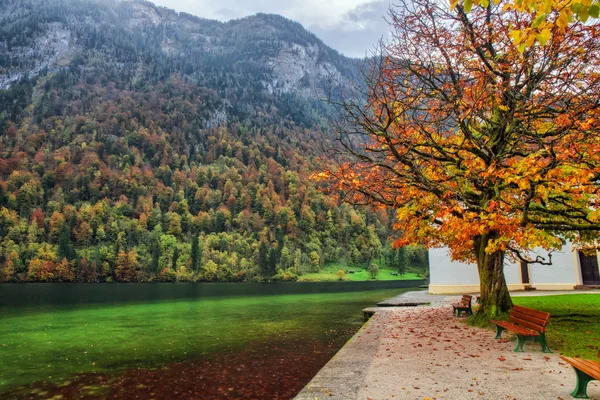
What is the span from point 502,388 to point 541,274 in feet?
101

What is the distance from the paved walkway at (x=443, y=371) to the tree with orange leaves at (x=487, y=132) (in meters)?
2.85

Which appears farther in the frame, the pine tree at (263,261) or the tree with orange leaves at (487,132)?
the pine tree at (263,261)

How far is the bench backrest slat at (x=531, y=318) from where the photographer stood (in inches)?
379

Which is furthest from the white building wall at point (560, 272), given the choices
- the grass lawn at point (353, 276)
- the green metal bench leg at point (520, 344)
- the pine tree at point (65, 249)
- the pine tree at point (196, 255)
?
the pine tree at point (65, 249)

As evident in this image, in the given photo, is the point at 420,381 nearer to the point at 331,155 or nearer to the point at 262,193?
the point at 331,155

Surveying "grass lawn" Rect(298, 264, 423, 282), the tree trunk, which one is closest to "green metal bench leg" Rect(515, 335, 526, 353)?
the tree trunk

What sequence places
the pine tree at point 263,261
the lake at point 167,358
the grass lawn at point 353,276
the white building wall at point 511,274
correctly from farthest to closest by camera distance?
the grass lawn at point 353,276 → the pine tree at point 263,261 → the white building wall at point 511,274 → the lake at point 167,358

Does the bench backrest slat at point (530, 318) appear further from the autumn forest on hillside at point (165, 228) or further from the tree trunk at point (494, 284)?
the autumn forest on hillside at point (165, 228)

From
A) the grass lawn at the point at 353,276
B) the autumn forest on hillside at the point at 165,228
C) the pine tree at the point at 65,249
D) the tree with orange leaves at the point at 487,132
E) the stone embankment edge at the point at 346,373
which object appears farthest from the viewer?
the grass lawn at the point at 353,276

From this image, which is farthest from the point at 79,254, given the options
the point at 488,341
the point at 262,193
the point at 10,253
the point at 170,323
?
the point at 488,341

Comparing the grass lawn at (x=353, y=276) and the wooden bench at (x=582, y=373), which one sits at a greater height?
the wooden bench at (x=582, y=373)

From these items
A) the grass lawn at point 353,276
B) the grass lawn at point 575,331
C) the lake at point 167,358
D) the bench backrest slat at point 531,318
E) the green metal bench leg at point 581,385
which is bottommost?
the grass lawn at point 353,276

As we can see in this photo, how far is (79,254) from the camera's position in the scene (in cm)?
13812

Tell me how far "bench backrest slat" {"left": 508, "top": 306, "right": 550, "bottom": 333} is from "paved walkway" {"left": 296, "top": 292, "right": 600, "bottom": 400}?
602 millimetres
